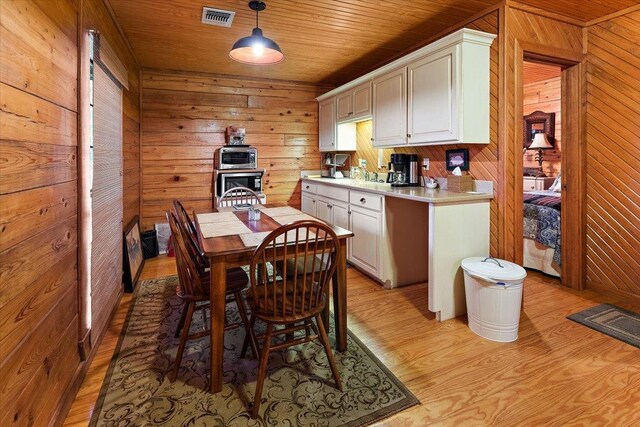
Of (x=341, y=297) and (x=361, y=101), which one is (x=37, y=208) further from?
(x=361, y=101)

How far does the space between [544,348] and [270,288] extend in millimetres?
1746

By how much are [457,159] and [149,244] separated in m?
3.59

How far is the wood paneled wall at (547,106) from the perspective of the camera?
562 centimetres

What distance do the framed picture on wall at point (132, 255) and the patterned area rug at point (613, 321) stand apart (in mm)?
3652

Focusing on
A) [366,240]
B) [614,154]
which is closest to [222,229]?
[366,240]

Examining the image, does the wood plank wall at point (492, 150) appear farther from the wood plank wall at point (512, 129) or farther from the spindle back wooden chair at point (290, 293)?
the spindle back wooden chair at point (290, 293)

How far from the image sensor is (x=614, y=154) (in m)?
2.94

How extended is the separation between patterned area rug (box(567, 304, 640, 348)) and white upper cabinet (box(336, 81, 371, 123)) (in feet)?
8.75

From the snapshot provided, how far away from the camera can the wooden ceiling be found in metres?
2.75

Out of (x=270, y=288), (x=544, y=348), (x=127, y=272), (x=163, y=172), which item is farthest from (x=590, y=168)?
(x=163, y=172)

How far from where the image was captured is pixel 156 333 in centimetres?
247

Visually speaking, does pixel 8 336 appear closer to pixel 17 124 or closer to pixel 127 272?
pixel 17 124

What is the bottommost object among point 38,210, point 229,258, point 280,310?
point 280,310

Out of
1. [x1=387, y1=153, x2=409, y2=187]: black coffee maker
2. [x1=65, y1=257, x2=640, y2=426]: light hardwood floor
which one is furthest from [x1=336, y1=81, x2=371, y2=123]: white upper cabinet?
[x1=65, y1=257, x2=640, y2=426]: light hardwood floor
